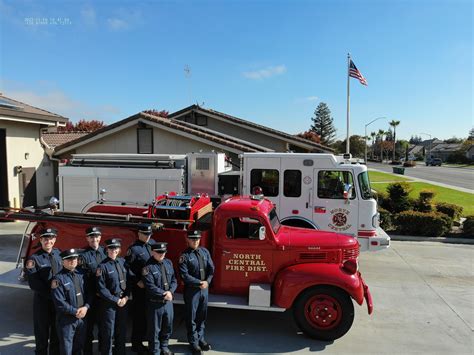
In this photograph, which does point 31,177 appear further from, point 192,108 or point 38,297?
point 38,297

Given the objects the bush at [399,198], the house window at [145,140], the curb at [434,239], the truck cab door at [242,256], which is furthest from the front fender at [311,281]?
the house window at [145,140]

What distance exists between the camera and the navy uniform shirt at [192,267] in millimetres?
5012

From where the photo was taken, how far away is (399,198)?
14.8 m

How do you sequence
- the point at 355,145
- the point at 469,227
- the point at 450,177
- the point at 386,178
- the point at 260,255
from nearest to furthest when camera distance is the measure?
the point at 260,255 < the point at 469,227 < the point at 386,178 < the point at 450,177 < the point at 355,145

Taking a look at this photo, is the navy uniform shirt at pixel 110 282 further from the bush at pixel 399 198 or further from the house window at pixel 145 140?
the bush at pixel 399 198

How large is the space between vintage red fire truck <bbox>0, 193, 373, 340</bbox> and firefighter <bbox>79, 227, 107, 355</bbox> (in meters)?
0.70

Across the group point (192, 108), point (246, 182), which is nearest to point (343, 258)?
→ point (246, 182)

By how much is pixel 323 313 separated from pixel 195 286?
1.99 metres

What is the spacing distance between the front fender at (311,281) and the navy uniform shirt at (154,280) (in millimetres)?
1618

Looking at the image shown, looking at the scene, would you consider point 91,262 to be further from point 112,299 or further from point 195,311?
point 195,311

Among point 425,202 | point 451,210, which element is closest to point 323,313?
point 425,202

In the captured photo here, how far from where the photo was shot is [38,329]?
473 centimetres

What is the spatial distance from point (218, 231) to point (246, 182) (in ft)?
12.4

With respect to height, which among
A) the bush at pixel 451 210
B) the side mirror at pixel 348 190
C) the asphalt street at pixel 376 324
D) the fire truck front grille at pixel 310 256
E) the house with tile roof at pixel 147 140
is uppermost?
the house with tile roof at pixel 147 140
